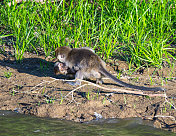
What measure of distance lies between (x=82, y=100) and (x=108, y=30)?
9.84 ft

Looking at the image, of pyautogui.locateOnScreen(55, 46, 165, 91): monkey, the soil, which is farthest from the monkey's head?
the soil

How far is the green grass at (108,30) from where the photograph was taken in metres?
7.11

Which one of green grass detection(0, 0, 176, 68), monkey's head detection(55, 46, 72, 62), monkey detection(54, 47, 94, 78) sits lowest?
monkey detection(54, 47, 94, 78)

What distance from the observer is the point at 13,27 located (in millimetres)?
7652

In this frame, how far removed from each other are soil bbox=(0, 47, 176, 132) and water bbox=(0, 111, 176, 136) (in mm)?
186

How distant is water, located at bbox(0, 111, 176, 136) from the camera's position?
13.7 feet

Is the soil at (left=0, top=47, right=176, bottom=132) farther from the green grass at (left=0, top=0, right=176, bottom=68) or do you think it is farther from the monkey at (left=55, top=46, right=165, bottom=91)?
the green grass at (left=0, top=0, right=176, bottom=68)

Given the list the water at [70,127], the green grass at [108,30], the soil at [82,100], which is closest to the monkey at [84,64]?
the soil at [82,100]

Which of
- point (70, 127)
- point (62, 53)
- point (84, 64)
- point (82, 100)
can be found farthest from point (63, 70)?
point (70, 127)

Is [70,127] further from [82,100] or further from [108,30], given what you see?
[108,30]

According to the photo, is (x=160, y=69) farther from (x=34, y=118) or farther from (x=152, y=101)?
(x=34, y=118)

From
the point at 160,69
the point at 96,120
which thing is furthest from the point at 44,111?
the point at 160,69

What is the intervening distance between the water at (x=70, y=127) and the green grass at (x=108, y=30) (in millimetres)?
2622

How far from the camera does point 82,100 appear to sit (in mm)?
5320
